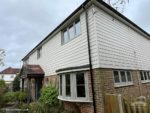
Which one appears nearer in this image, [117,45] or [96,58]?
[96,58]

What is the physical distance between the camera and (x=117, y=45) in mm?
10023

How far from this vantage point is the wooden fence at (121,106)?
5893mm

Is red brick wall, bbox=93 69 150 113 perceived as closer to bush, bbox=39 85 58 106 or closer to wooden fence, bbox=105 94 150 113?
wooden fence, bbox=105 94 150 113

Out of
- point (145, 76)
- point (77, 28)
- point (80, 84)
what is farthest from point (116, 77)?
point (145, 76)

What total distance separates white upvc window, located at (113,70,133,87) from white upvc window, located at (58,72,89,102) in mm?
1937

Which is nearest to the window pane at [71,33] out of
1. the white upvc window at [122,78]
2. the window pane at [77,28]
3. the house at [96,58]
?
the house at [96,58]

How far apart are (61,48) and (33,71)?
5239 millimetres

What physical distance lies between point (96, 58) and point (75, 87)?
222cm

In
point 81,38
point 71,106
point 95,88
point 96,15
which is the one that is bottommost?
point 71,106

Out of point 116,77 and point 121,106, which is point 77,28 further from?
point 121,106

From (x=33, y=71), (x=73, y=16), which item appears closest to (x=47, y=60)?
(x=33, y=71)

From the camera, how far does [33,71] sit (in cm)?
1557

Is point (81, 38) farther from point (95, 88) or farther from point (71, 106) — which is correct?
point (71, 106)

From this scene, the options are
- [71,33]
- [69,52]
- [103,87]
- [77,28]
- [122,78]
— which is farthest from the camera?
[71,33]
